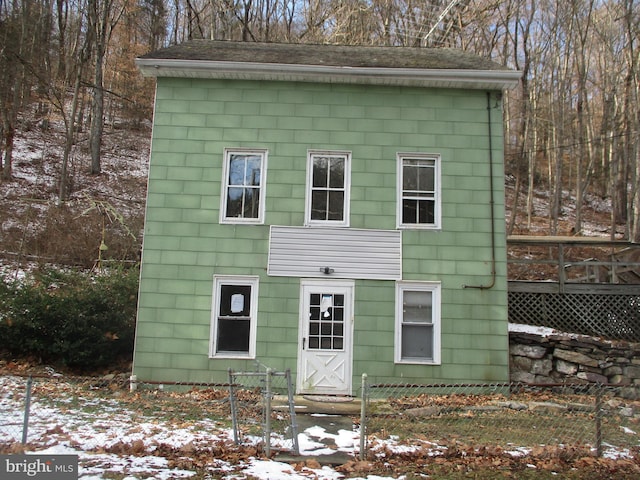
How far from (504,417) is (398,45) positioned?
597 inches

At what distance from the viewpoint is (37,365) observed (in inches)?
401

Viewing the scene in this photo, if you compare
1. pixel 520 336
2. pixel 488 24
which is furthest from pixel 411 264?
pixel 488 24

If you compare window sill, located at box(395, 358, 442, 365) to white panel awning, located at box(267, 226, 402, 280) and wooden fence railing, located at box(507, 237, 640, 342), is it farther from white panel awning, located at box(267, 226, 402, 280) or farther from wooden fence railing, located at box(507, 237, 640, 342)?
wooden fence railing, located at box(507, 237, 640, 342)

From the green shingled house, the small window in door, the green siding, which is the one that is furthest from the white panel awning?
the small window in door

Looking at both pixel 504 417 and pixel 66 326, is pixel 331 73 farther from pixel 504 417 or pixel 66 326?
pixel 66 326

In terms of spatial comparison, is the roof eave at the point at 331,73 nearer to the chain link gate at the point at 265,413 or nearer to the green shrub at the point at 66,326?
the green shrub at the point at 66,326

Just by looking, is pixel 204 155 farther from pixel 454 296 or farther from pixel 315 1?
pixel 315 1

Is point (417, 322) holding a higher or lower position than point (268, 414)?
higher

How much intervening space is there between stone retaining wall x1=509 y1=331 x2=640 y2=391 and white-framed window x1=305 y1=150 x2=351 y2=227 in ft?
14.3

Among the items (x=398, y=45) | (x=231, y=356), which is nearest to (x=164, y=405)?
(x=231, y=356)

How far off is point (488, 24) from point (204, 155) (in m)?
19.1

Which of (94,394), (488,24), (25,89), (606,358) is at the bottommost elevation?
(94,394)

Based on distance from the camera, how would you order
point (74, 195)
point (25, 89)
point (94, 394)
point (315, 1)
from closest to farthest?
point (94, 394) < point (74, 195) < point (315, 1) < point (25, 89)

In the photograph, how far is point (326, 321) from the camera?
32.3ft
